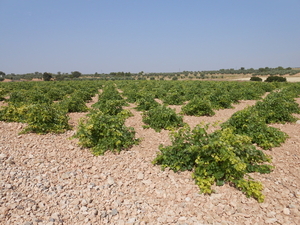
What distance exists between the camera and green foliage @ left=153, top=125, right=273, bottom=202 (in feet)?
14.2

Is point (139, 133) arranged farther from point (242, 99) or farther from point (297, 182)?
point (242, 99)

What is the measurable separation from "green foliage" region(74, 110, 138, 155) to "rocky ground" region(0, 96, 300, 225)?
Answer: 0.29 m

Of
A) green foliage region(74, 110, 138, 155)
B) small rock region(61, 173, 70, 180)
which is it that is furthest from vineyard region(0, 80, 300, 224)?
small rock region(61, 173, 70, 180)

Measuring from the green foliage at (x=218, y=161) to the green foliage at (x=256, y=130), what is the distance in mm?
1282

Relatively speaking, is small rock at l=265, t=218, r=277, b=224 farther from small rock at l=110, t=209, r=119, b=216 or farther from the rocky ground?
small rock at l=110, t=209, r=119, b=216

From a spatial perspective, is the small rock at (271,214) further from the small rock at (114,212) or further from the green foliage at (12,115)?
the green foliage at (12,115)

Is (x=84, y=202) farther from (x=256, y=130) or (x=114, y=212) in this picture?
(x=256, y=130)

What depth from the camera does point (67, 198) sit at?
4.22 meters

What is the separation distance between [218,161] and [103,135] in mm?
3615

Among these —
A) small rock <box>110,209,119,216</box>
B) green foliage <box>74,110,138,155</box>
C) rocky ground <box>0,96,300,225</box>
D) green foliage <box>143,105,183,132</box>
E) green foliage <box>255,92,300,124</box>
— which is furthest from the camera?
green foliage <box>255,92,300,124</box>

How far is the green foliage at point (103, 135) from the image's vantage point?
6.23 m

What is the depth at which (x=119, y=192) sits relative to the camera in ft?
14.8

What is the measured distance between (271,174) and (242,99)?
45.3 feet

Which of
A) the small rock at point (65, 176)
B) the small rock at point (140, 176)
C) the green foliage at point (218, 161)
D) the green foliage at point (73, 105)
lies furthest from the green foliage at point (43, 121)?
the green foliage at point (218, 161)
